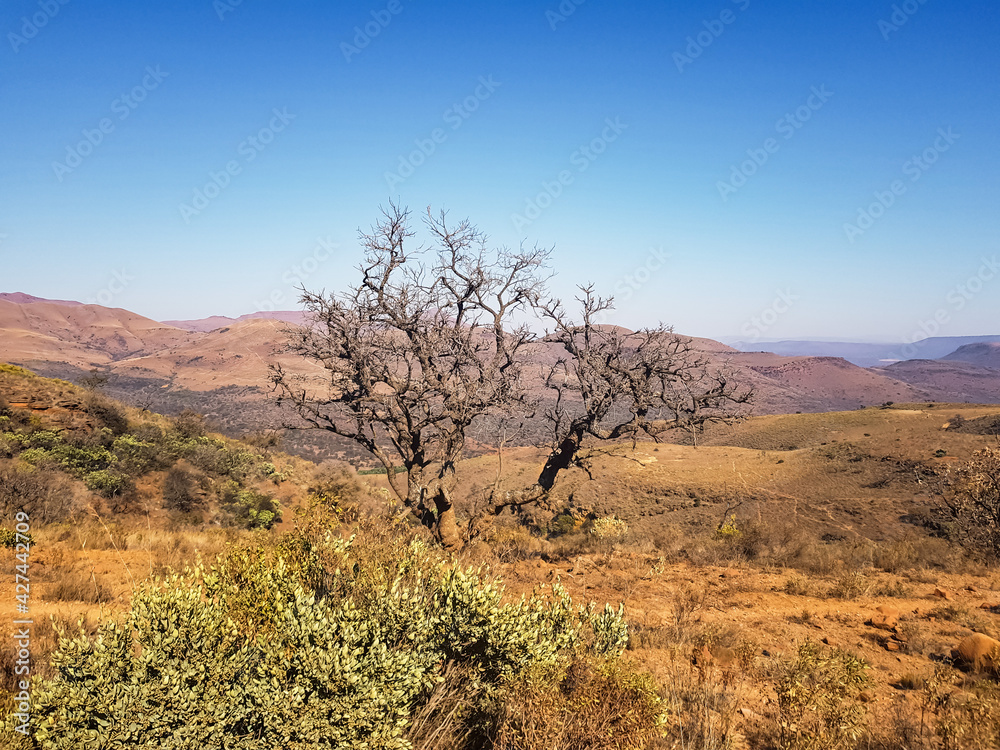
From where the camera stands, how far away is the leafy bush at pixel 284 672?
9.15 ft

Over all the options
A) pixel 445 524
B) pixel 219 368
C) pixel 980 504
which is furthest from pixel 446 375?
pixel 219 368

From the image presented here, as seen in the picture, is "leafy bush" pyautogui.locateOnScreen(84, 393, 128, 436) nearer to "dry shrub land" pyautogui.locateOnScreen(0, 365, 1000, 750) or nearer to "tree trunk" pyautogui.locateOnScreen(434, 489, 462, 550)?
"dry shrub land" pyautogui.locateOnScreen(0, 365, 1000, 750)

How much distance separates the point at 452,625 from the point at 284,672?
1219 mm

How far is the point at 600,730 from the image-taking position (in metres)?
3.32

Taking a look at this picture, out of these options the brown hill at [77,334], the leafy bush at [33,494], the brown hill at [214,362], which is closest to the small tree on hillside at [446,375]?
the leafy bush at [33,494]

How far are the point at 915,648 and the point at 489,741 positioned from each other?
21.8ft

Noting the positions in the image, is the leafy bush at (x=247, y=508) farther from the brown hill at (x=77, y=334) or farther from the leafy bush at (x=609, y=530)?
the brown hill at (x=77, y=334)

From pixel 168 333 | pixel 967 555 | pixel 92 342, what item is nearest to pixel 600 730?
pixel 967 555

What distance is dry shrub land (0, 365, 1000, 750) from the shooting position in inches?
115

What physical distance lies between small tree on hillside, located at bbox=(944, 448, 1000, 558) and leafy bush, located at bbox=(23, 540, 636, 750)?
1409 centimetres

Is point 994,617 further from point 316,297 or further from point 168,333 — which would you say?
point 168,333

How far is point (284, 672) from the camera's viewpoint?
9.70ft
